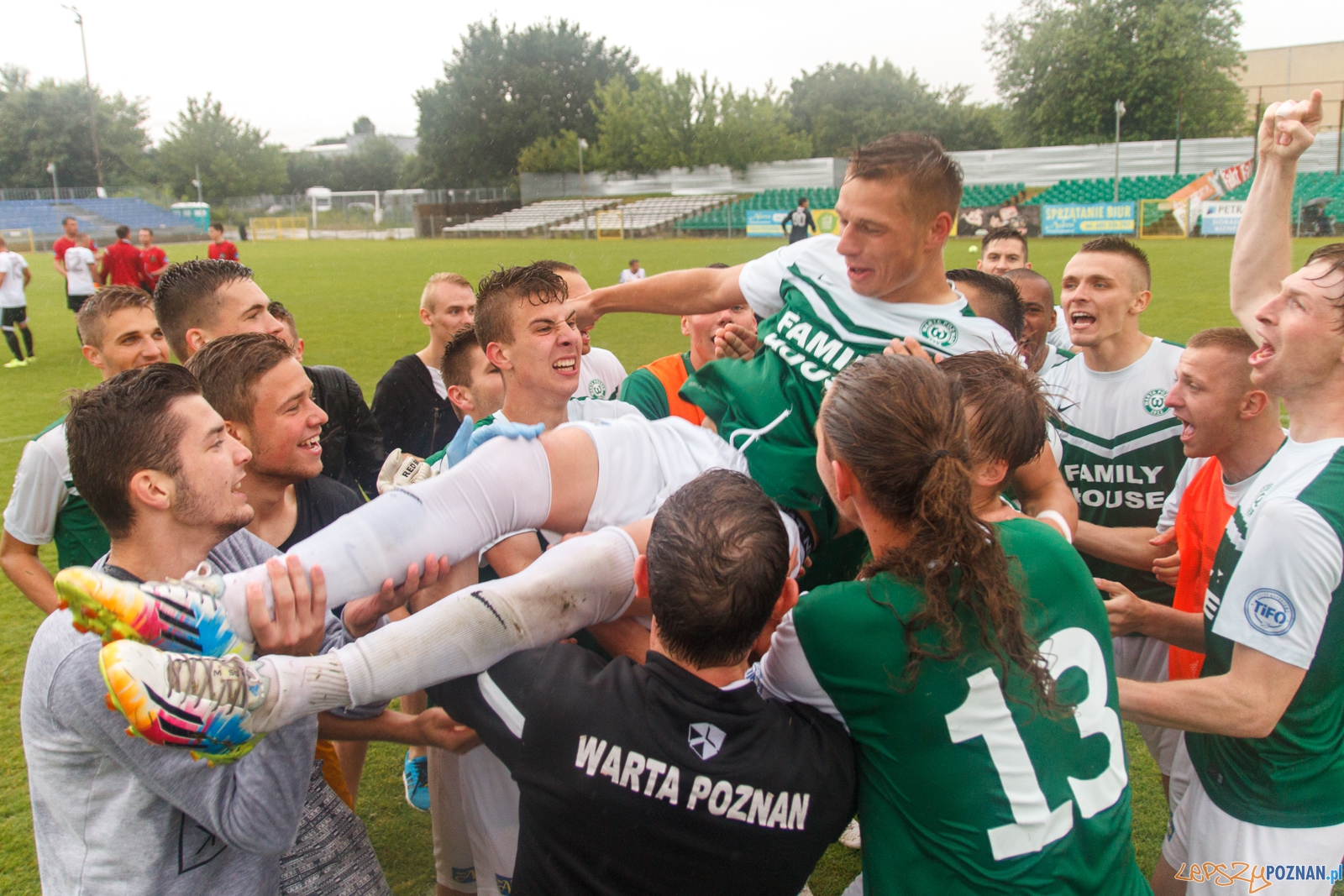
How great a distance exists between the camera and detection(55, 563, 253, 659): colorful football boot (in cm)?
174

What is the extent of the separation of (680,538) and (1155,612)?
5.52 feet

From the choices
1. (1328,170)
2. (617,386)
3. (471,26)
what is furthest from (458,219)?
(617,386)

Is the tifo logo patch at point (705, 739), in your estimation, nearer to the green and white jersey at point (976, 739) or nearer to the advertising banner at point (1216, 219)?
the green and white jersey at point (976, 739)

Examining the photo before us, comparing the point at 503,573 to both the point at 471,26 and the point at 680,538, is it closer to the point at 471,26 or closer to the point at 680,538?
the point at 680,538

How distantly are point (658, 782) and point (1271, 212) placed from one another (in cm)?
290

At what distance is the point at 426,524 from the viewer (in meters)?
2.26

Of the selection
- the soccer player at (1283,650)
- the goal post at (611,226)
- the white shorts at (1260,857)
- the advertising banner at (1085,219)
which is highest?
the goal post at (611,226)

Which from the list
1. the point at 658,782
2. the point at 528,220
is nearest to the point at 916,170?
the point at 658,782

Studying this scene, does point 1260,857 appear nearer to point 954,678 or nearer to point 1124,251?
point 954,678

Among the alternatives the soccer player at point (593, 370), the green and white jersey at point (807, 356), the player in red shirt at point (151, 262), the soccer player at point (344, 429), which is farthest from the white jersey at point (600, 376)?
the player in red shirt at point (151, 262)

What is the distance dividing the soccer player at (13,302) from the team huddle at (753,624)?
14.0 m

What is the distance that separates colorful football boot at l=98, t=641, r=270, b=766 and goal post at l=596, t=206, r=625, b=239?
4473cm

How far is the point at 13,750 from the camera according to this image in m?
4.17

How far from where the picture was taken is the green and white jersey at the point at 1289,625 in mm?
2154
